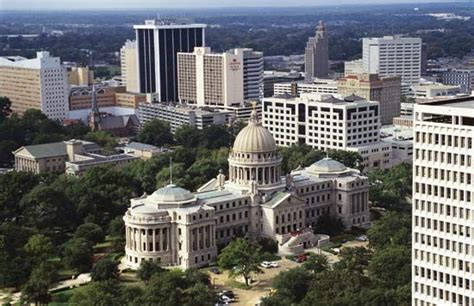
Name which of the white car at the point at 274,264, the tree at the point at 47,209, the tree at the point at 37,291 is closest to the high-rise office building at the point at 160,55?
the tree at the point at 47,209

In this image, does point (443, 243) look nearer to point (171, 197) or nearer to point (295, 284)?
point (295, 284)

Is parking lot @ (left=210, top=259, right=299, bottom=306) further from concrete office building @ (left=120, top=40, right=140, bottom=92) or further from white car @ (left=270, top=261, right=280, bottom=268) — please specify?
concrete office building @ (left=120, top=40, right=140, bottom=92)

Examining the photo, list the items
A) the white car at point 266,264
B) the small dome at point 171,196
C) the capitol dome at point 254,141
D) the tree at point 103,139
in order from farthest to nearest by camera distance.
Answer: the tree at point 103,139, the capitol dome at point 254,141, the small dome at point 171,196, the white car at point 266,264

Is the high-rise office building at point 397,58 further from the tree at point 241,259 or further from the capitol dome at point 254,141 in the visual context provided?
the tree at point 241,259

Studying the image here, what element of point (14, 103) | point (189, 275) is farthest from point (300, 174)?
point (14, 103)

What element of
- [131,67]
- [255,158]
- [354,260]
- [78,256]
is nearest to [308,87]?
[131,67]
